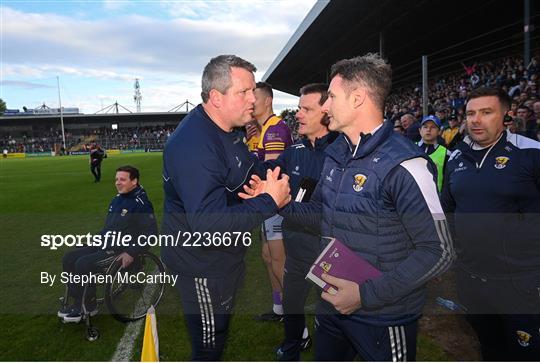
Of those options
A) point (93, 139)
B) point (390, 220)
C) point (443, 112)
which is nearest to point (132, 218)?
point (390, 220)

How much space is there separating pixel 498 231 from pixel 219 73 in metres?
2.19

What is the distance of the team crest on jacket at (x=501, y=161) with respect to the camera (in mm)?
2818

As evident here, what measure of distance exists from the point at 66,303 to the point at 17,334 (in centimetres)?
54

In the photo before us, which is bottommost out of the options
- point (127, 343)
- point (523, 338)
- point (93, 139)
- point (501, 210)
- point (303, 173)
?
point (127, 343)

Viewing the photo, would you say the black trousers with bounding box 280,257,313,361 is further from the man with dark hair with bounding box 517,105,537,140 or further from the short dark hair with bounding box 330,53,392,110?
the man with dark hair with bounding box 517,105,537,140

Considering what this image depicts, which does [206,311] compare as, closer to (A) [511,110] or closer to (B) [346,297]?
(B) [346,297]

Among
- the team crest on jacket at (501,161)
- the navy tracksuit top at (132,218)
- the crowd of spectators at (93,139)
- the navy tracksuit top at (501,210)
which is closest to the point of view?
the navy tracksuit top at (501,210)

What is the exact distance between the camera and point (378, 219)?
6.52ft

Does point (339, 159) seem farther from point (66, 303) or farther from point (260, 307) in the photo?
point (66, 303)

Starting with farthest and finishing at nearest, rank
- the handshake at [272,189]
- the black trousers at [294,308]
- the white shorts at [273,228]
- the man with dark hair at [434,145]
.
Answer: the man with dark hair at [434,145] < the white shorts at [273,228] < the black trousers at [294,308] < the handshake at [272,189]

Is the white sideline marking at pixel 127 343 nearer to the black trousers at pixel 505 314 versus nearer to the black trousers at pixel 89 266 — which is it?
the black trousers at pixel 89 266

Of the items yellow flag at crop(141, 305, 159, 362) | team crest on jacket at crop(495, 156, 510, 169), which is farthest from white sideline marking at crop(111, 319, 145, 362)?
team crest on jacket at crop(495, 156, 510, 169)

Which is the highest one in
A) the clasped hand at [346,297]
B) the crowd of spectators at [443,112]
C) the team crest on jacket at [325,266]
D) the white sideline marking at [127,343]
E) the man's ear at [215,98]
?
the crowd of spectators at [443,112]

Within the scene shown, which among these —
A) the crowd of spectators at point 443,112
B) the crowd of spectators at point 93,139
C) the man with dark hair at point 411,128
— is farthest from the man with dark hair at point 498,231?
the crowd of spectators at point 93,139
